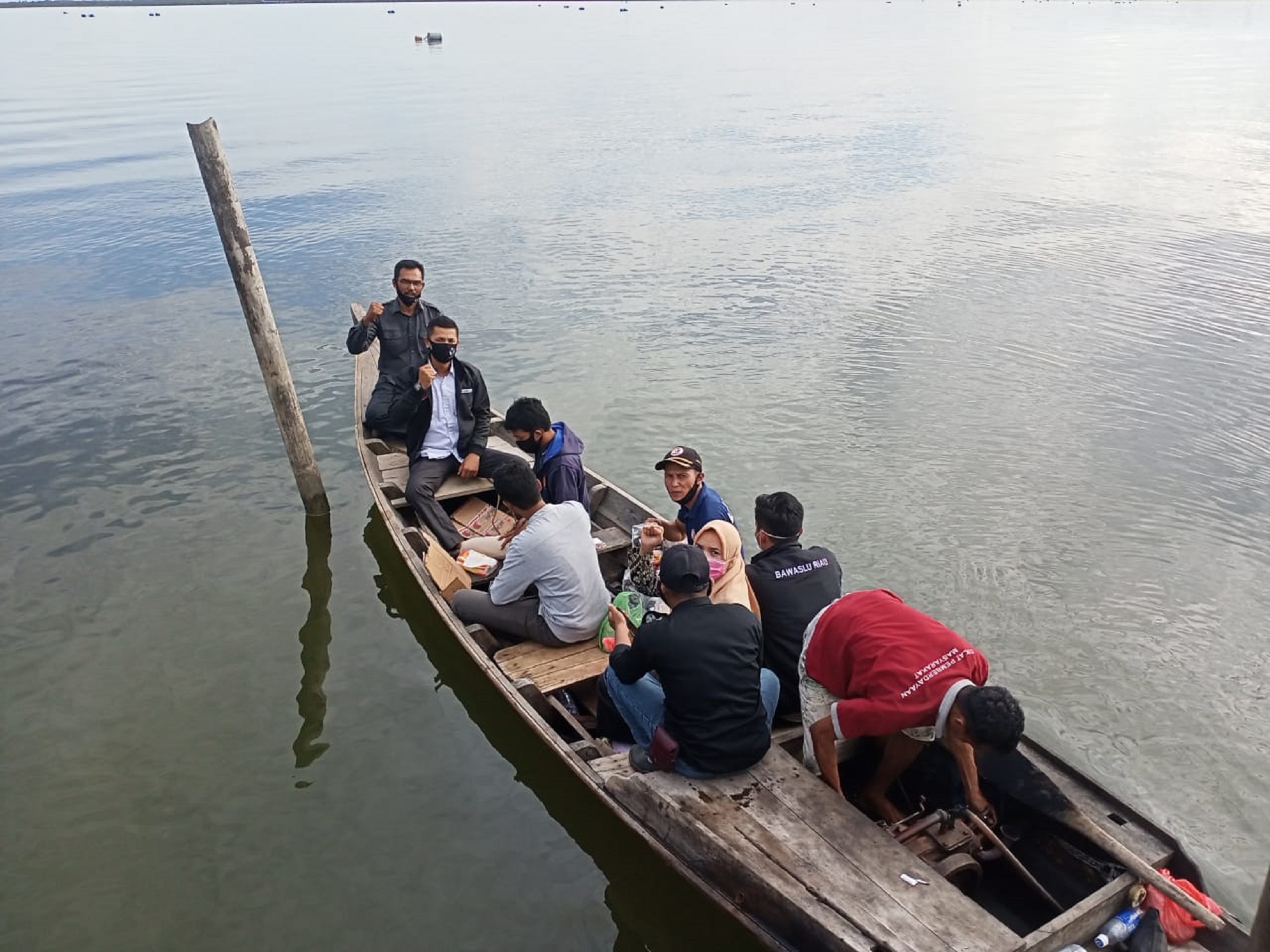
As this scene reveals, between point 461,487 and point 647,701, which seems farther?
point 461,487

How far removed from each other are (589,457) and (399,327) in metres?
2.87

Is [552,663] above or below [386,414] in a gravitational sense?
below

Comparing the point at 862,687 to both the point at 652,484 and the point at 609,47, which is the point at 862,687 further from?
the point at 609,47

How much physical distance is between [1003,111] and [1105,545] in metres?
32.7

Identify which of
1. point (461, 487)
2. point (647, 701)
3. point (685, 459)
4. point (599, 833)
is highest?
point (685, 459)

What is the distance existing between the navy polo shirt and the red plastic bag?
332 cm

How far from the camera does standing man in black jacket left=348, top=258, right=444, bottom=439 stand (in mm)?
10078

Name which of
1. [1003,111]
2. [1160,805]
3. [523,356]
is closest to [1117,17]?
[1003,111]

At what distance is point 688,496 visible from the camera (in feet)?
22.2

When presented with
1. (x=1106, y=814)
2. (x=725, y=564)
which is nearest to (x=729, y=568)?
(x=725, y=564)

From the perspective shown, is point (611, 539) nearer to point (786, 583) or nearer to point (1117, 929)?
point (786, 583)

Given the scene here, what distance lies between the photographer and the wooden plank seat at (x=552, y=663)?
6.81 meters

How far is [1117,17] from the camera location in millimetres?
97500

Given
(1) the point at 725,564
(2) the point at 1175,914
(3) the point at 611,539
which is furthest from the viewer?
(3) the point at 611,539
